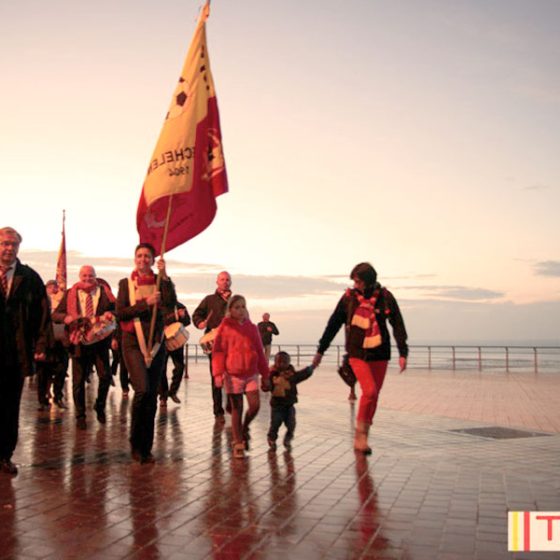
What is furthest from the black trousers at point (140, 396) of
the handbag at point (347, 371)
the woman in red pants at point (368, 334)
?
the handbag at point (347, 371)

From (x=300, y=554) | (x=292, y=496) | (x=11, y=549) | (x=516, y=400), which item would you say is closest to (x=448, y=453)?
(x=292, y=496)

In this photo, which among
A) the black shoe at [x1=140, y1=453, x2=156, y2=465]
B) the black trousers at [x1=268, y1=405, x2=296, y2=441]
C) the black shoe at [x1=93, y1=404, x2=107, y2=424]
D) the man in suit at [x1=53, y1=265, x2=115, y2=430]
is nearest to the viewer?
the black shoe at [x1=140, y1=453, x2=156, y2=465]

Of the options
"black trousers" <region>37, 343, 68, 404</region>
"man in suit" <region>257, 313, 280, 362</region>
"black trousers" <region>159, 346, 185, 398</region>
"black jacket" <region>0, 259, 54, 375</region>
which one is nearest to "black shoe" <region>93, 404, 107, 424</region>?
"black trousers" <region>37, 343, 68, 404</region>

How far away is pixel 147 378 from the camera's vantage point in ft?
25.0

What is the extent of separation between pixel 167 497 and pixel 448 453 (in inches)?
142

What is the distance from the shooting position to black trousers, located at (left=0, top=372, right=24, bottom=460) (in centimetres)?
690

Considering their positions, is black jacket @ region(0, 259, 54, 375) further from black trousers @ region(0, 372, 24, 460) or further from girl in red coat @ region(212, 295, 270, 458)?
girl in red coat @ region(212, 295, 270, 458)

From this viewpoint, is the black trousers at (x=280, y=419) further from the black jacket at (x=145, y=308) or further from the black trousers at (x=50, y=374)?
the black trousers at (x=50, y=374)

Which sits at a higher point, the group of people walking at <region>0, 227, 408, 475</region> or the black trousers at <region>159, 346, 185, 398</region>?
the group of people walking at <region>0, 227, 408, 475</region>

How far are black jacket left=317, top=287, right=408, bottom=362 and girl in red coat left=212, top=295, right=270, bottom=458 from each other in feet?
2.56

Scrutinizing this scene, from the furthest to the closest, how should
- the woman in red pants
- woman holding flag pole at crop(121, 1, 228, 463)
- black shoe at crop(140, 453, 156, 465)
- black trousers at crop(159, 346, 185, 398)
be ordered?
black trousers at crop(159, 346, 185, 398) → the woman in red pants → woman holding flag pole at crop(121, 1, 228, 463) → black shoe at crop(140, 453, 156, 465)

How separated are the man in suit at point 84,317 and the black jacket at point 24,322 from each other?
2665mm

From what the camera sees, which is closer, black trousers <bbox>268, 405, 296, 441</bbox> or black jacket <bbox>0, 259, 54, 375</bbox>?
black jacket <bbox>0, 259, 54, 375</bbox>

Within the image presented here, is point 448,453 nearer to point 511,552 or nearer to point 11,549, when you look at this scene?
point 511,552
